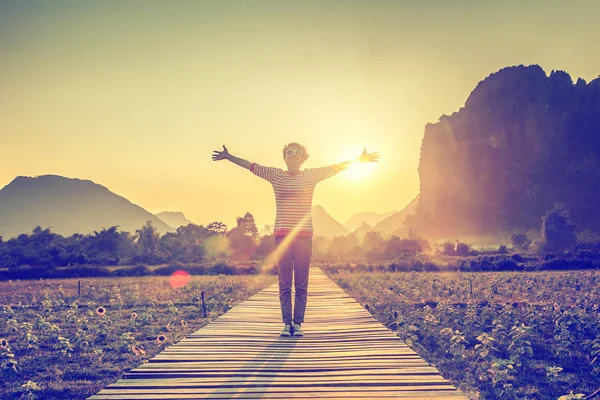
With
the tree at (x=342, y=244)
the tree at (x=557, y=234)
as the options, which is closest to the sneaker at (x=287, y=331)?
the tree at (x=342, y=244)

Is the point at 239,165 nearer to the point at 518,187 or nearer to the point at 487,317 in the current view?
the point at 487,317

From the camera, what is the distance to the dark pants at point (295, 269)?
751cm

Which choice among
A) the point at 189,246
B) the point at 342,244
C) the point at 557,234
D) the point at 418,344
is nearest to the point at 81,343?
the point at 418,344

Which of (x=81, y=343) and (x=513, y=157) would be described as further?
(x=513, y=157)

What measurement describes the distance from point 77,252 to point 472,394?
53.6m

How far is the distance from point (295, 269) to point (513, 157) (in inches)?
6186

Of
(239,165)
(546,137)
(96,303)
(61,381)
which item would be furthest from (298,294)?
(546,137)

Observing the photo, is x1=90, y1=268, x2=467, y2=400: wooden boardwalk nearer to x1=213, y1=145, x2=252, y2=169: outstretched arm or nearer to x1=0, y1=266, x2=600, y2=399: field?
x1=0, y1=266, x2=600, y2=399: field

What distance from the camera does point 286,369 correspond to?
5.41 metres

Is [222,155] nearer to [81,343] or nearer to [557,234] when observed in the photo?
[81,343]

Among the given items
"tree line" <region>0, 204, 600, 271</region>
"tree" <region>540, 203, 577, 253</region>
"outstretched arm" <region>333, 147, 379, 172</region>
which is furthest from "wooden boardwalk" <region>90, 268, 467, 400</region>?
"tree" <region>540, 203, 577, 253</region>

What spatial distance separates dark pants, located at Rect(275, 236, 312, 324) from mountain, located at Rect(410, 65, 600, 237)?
14012cm

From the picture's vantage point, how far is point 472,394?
663 centimetres

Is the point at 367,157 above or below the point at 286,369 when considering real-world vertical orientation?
above
